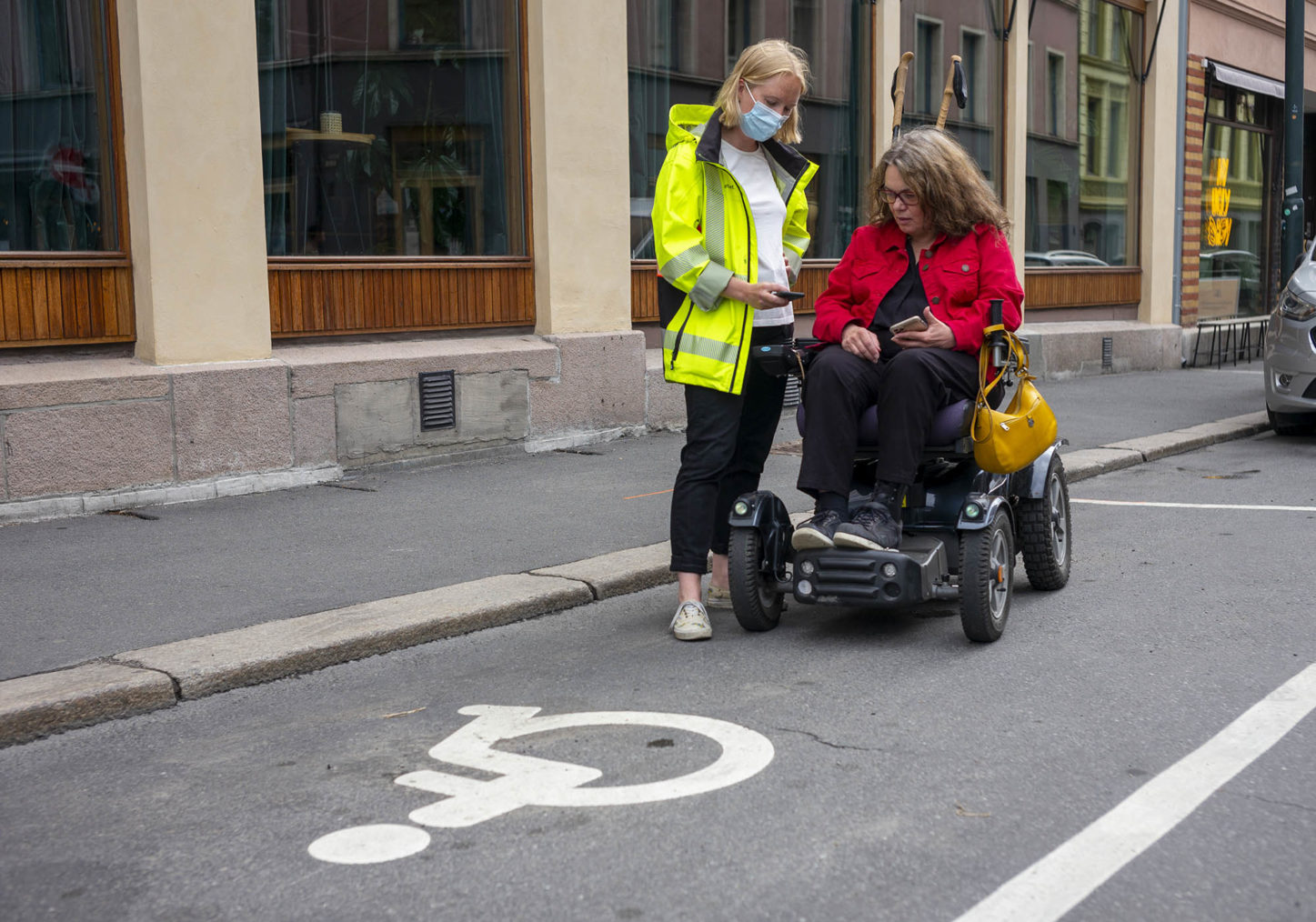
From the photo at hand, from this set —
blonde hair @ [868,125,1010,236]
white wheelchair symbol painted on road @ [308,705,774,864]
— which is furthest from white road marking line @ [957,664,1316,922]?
blonde hair @ [868,125,1010,236]

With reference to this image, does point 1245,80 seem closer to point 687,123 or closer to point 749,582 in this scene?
point 687,123

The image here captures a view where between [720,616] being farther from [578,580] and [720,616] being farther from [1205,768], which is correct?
[1205,768]

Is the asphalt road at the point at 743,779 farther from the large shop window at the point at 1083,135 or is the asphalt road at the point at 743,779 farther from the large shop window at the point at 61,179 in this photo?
the large shop window at the point at 1083,135

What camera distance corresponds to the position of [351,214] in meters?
8.98

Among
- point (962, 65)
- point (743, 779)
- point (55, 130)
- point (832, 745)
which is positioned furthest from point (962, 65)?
point (743, 779)

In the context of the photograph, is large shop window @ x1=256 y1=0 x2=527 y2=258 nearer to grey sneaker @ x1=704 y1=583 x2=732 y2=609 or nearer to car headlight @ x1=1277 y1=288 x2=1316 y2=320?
grey sneaker @ x1=704 y1=583 x2=732 y2=609

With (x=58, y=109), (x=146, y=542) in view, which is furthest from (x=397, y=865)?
(x=58, y=109)

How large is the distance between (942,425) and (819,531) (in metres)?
0.60

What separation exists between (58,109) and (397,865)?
19.2 feet

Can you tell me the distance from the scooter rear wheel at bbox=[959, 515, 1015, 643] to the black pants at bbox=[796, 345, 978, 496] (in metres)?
0.31

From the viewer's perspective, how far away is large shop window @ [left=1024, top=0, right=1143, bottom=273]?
15.8 metres

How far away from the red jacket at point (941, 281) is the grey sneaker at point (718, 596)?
3.45ft

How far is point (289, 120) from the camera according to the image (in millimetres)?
8586

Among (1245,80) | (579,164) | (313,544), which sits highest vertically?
(1245,80)
